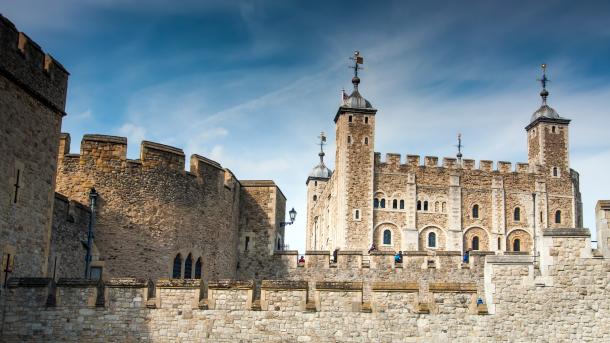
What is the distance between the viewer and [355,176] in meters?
57.9

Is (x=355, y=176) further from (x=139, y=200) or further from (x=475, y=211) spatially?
(x=139, y=200)

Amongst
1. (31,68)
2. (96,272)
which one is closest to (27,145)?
(31,68)

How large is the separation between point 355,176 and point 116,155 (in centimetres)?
3801

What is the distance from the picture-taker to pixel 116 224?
20.5m

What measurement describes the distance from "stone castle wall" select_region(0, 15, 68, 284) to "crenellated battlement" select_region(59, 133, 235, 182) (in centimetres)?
421

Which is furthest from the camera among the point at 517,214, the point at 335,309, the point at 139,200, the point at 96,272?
the point at 517,214

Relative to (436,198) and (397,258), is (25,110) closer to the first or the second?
(397,258)

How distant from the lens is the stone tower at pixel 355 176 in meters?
57.6

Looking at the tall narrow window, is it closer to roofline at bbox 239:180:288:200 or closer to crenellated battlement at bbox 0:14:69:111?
crenellated battlement at bbox 0:14:69:111

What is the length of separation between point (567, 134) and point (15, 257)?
5543 centimetres

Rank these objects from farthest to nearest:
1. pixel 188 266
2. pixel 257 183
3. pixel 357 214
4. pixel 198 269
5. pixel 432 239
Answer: pixel 432 239 < pixel 357 214 < pixel 257 183 < pixel 198 269 < pixel 188 266

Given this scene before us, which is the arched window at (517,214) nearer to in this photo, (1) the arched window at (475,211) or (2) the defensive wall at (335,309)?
(1) the arched window at (475,211)

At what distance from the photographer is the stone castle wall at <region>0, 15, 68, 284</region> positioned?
14.4m

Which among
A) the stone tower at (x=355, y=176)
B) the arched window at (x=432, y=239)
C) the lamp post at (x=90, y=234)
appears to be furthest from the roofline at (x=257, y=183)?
the arched window at (x=432, y=239)
